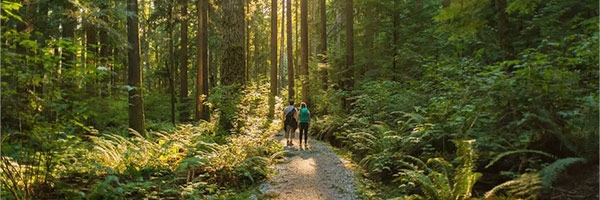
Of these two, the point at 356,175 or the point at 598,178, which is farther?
the point at 356,175

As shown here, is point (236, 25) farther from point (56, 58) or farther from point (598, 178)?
point (598, 178)

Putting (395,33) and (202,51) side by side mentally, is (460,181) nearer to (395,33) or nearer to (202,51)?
(395,33)

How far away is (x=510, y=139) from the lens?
6012mm

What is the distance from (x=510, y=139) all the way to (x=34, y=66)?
697 centimetres

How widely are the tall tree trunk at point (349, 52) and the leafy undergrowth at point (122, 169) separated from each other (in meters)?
8.26

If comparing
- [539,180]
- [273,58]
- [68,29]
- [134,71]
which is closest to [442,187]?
[539,180]

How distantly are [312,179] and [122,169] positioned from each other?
12.8 feet

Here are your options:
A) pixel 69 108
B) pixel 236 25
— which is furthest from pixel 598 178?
pixel 236 25

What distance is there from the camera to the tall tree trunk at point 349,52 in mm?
17547

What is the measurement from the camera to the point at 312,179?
27.3ft

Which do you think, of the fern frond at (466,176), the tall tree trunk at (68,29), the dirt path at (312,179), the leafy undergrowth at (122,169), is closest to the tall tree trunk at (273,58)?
the dirt path at (312,179)

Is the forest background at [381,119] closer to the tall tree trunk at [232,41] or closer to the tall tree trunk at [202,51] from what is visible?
the tall tree trunk at [232,41]

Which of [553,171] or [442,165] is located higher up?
[553,171]

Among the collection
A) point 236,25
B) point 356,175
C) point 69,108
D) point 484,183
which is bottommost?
point 356,175
